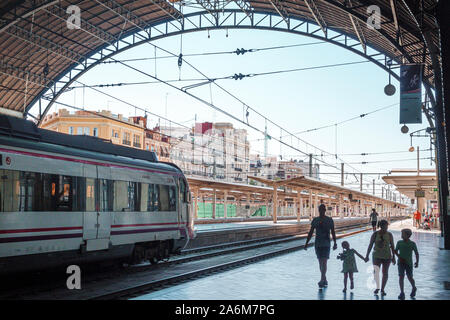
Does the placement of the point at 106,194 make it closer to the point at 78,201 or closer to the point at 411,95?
the point at 78,201

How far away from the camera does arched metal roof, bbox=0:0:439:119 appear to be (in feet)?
76.8

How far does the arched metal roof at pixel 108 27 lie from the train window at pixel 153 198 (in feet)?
36.6

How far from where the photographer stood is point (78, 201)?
12562mm

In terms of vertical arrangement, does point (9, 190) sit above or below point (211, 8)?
below

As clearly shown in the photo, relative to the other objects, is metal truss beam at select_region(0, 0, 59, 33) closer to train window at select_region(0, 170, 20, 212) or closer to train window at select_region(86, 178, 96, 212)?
train window at select_region(86, 178, 96, 212)

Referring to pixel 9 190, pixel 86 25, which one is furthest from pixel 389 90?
pixel 86 25

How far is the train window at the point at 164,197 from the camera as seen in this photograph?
1644 centimetres

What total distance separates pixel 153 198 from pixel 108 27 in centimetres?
1812

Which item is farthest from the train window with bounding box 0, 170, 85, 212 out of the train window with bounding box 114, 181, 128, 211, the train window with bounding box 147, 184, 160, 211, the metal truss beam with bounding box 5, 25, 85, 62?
the metal truss beam with bounding box 5, 25, 85, 62

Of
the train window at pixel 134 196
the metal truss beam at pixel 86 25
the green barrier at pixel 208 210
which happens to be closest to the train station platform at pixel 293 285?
the train window at pixel 134 196

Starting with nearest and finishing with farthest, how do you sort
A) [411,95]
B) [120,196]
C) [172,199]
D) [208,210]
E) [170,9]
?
[120,196] → [172,199] → [411,95] → [170,9] → [208,210]

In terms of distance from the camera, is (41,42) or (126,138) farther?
(126,138)

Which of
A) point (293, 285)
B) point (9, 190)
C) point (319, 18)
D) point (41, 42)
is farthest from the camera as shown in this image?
point (41, 42)
